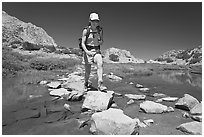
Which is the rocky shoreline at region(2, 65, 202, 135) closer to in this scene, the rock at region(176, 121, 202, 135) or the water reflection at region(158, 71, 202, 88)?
the rock at region(176, 121, 202, 135)

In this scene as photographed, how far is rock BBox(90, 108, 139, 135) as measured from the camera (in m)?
2.73

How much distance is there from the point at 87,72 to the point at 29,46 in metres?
21.4

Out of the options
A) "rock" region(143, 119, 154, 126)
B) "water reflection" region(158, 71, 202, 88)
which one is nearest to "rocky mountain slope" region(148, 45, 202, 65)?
"water reflection" region(158, 71, 202, 88)

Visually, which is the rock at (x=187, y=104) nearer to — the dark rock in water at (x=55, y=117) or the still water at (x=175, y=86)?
the still water at (x=175, y=86)

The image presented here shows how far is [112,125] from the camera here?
2758mm

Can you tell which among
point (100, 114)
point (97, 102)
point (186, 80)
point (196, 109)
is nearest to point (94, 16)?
point (97, 102)

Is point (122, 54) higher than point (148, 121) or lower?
higher

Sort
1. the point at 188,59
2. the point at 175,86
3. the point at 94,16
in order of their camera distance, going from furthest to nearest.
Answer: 1. the point at 188,59
2. the point at 175,86
3. the point at 94,16

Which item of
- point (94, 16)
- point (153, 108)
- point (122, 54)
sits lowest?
point (153, 108)

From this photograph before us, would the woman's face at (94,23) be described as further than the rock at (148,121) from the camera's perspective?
Yes

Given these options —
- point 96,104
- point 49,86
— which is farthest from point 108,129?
point 49,86

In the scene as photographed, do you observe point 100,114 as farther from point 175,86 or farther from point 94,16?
point 175,86

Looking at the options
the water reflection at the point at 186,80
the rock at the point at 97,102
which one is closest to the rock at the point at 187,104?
the rock at the point at 97,102

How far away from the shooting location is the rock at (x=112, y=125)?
2.73m
